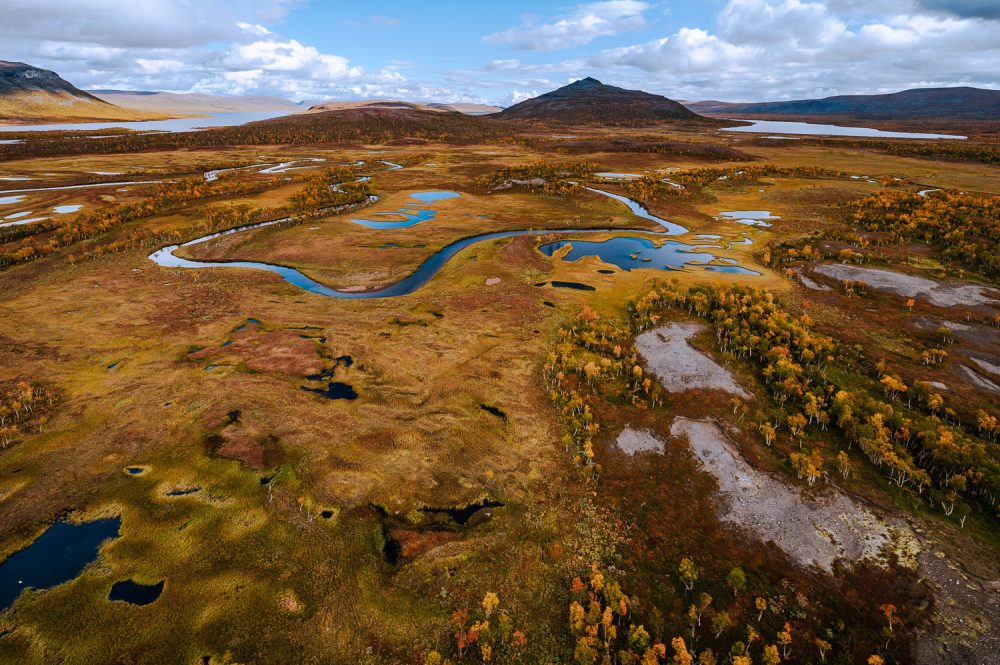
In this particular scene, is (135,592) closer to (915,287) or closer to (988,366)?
(988,366)

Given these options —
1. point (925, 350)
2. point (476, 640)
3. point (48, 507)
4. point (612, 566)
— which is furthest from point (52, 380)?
point (925, 350)

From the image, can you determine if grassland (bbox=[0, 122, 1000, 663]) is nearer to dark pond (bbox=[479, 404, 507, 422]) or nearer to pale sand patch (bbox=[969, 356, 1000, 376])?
dark pond (bbox=[479, 404, 507, 422])

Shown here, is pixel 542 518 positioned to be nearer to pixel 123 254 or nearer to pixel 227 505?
pixel 227 505

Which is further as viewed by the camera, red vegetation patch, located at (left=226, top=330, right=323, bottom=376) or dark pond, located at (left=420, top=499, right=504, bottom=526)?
red vegetation patch, located at (left=226, top=330, right=323, bottom=376)

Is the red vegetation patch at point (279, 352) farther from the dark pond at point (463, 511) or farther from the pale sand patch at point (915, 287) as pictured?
the pale sand patch at point (915, 287)

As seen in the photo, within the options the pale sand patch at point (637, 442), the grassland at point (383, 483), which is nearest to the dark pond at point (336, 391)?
the grassland at point (383, 483)

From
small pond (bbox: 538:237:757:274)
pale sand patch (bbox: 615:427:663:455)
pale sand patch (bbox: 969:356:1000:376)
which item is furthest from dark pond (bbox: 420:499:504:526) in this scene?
small pond (bbox: 538:237:757:274)

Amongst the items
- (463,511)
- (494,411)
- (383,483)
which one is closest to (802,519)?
(463,511)
